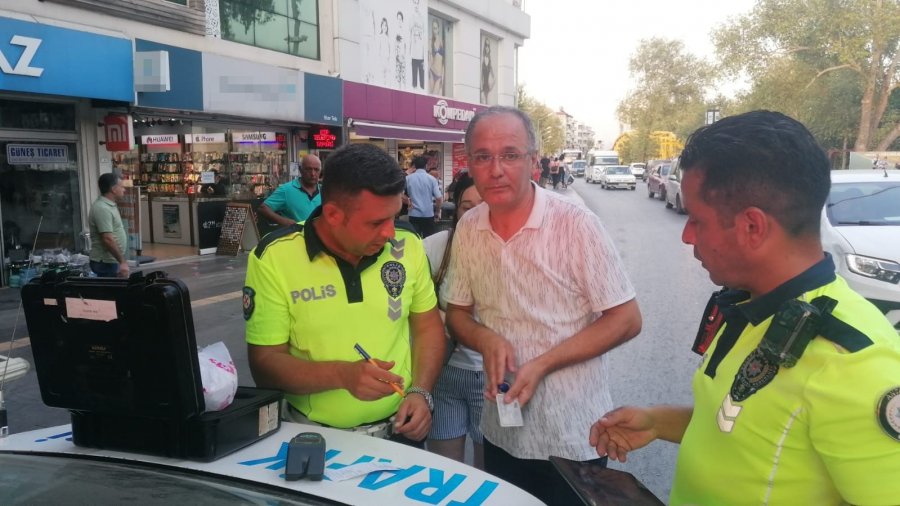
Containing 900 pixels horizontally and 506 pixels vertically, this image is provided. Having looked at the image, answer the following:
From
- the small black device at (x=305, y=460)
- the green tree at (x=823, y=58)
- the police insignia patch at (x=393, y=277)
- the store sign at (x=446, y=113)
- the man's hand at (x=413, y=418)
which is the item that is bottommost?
the man's hand at (x=413, y=418)

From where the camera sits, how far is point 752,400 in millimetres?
1189

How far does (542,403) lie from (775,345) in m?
1.08

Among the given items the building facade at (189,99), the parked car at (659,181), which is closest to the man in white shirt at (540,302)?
the building facade at (189,99)

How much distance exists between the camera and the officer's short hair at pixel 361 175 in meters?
2.02

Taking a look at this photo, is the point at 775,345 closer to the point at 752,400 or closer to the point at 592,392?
the point at 752,400

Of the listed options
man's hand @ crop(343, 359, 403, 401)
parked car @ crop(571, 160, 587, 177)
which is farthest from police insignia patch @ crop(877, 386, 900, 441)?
parked car @ crop(571, 160, 587, 177)

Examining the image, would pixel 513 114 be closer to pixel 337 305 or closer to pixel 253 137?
pixel 337 305

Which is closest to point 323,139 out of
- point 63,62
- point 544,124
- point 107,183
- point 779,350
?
point 63,62

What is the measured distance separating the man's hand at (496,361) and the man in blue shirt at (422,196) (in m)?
9.22

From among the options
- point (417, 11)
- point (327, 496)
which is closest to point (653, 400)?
point (327, 496)

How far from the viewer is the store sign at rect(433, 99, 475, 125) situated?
20.5m

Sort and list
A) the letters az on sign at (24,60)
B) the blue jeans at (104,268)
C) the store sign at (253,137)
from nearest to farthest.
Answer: the blue jeans at (104,268) < the letters az on sign at (24,60) < the store sign at (253,137)

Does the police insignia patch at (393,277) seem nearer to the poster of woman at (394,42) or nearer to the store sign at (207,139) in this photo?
the store sign at (207,139)

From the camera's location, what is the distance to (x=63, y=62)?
29.6 feet
